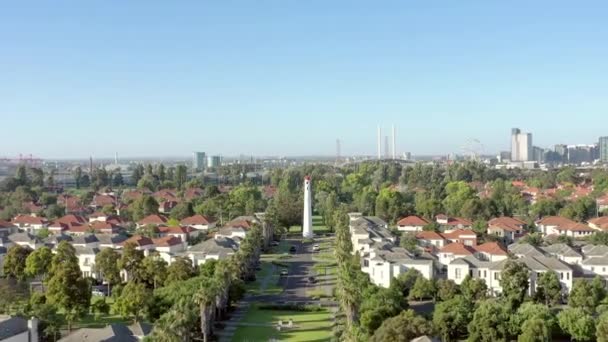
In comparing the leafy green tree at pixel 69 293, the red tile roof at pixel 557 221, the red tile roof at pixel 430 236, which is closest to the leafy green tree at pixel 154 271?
the leafy green tree at pixel 69 293

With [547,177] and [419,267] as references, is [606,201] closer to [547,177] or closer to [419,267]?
[547,177]

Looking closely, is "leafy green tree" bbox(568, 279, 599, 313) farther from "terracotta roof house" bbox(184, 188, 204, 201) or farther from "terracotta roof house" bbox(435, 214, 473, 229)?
"terracotta roof house" bbox(184, 188, 204, 201)

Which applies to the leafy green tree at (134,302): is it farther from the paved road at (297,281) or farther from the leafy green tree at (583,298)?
the leafy green tree at (583,298)

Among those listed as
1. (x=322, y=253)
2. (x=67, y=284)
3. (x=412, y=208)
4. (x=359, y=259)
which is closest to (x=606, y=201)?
(x=412, y=208)

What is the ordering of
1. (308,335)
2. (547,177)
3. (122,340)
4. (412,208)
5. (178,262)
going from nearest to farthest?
1. (122,340)
2. (308,335)
3. (178,262)
4. (412,208)
5. (547,177)

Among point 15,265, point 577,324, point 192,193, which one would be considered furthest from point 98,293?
point 192,193

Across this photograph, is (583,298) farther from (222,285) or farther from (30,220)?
(30,220)
